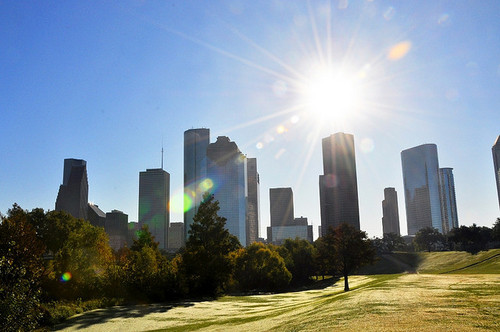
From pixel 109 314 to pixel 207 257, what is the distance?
25.3 metres

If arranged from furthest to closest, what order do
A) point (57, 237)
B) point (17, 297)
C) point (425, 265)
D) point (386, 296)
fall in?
point (425, 265), point (57, 237), point (386, 296), point (17, 297)

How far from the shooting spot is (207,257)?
2516 inches

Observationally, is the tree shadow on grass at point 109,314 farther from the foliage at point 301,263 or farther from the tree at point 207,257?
the foliage at point 301,263

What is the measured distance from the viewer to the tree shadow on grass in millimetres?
34781

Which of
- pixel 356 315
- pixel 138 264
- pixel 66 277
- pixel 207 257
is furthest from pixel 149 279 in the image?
pixel 356 315

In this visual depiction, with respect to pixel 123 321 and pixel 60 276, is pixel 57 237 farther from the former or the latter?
pixel 123 321

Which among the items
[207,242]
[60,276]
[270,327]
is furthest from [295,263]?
[270,327]

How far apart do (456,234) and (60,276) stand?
160105 mm

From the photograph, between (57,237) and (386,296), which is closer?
(386,296)

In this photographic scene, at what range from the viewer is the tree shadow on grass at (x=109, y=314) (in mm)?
34781

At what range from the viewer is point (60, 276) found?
52.4 metres

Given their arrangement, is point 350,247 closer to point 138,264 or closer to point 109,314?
point 138,264

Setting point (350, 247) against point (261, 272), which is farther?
point (261, 272)

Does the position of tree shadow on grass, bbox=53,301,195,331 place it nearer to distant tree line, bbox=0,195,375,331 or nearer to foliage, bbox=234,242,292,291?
distant tree line, bbox=0,195,375,331
